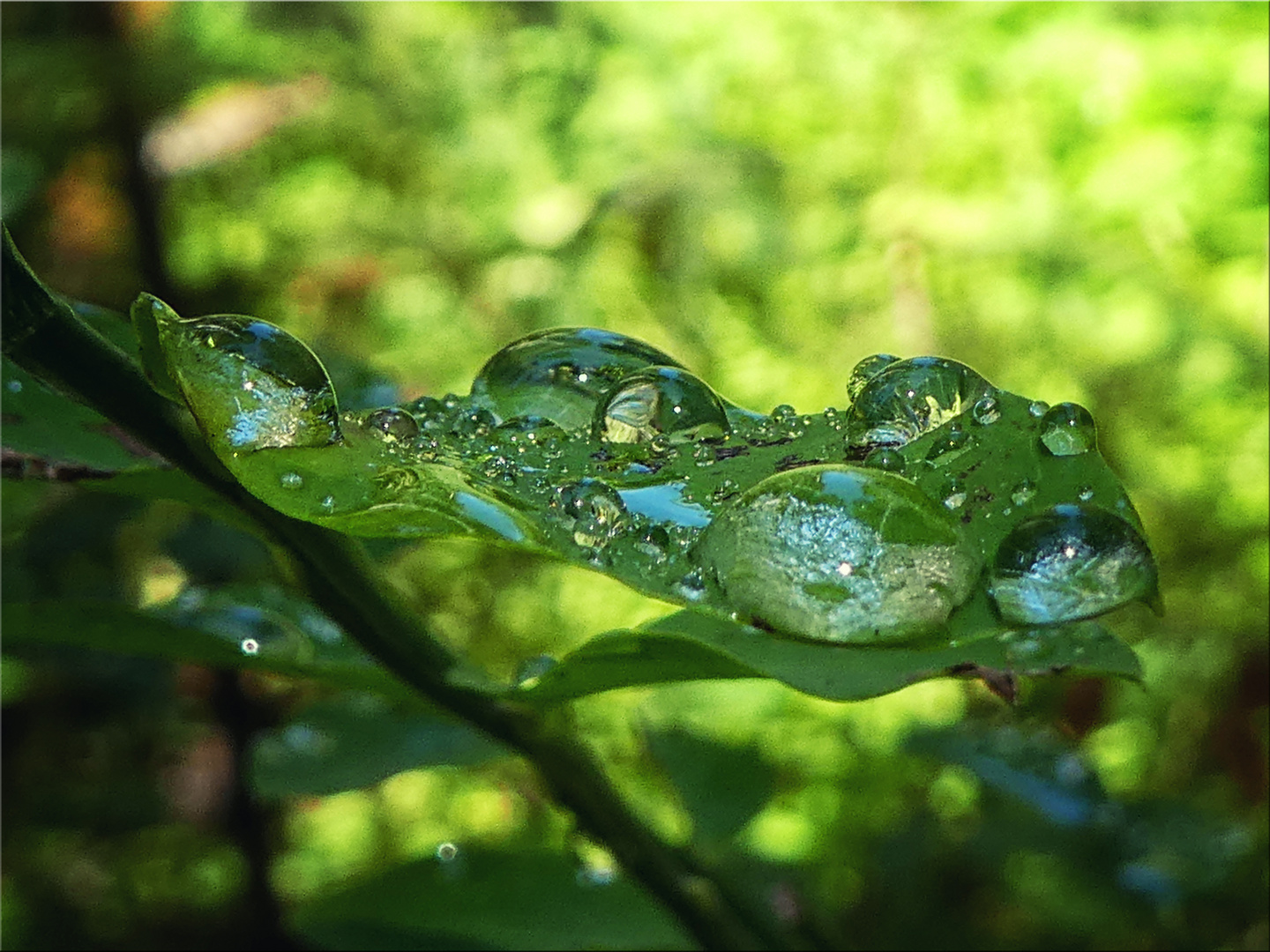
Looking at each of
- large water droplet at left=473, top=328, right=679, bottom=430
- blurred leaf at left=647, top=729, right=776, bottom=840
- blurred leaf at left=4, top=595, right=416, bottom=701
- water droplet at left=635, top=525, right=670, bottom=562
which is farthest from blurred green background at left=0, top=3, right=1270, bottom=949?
water droplet at left=635, top=525, right=670, bottom=562

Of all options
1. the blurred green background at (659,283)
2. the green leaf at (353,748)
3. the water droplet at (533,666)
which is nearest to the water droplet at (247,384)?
the water droplet at (533,666)

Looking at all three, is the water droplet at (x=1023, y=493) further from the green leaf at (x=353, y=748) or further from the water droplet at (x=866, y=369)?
the green leaf at (x=353, y=748)

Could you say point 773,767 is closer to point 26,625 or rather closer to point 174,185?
point 26,625

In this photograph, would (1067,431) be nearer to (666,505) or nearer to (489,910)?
(666,505)

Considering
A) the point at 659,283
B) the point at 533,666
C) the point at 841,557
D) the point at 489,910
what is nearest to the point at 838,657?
the point at 841,557

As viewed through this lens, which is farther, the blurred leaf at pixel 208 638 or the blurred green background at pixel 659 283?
the blurred green background at pixel 659 283

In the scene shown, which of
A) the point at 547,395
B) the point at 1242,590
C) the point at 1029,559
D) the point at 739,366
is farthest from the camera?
the point at 739,366

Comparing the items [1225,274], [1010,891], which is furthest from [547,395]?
[1225,274]

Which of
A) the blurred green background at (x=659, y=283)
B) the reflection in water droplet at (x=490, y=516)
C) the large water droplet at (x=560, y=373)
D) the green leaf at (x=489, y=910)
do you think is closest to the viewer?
the reflection in water droplet at (x=490, y=516)
